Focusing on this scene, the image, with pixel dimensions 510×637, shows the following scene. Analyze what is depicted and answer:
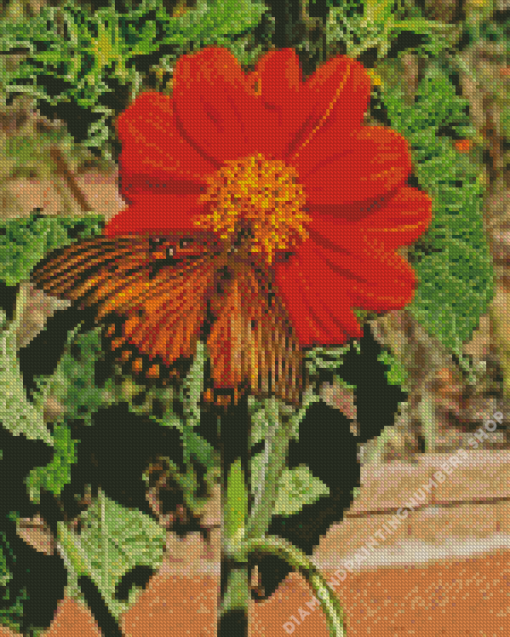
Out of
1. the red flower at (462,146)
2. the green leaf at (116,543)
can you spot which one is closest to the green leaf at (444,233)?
the red flower at (462,146)

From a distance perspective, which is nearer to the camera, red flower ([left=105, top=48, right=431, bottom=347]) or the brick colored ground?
red flower ([left=105, top=48, right=431, bottom=347])

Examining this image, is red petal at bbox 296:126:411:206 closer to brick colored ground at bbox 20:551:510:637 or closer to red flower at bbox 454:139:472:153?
red flower at bbox 454:139:472:153

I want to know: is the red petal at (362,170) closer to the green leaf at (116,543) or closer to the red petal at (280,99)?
the red petal at (280,99)

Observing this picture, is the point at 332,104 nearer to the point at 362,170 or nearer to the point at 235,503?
the point at 362,170

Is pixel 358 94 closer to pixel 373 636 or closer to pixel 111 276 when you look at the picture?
pixel 111 276

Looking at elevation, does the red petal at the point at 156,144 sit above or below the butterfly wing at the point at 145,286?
above

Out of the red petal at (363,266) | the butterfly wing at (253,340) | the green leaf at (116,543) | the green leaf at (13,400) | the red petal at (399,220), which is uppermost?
the red petal at (399,220)

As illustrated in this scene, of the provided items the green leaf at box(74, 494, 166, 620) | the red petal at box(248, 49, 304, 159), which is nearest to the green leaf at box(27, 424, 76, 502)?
the green leaf at box(74, 494, 166, 620)

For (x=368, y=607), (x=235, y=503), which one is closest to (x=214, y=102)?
(x=235, y=503)
